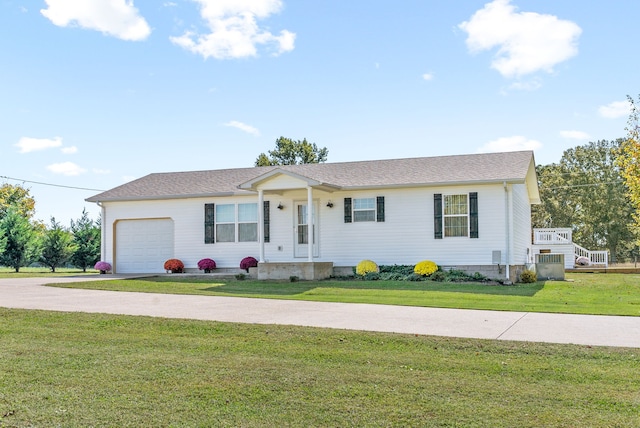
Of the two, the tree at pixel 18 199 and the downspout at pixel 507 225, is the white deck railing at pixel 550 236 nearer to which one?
the downspout at pixel 507 225

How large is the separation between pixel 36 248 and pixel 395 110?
19314mm

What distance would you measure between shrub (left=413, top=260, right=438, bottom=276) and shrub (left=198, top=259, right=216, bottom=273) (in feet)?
24.1

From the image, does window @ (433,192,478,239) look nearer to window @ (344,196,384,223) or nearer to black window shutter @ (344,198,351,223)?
window @ (344,196,384,223)

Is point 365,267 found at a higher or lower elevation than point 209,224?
lower

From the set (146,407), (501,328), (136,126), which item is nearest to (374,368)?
(146,407)

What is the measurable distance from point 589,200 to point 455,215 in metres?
32.2

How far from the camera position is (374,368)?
21.4 ft

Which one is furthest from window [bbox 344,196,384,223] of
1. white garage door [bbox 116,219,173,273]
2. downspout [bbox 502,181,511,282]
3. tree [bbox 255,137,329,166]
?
tree [bbox 255,137,329,166]

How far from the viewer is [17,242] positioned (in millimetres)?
29531

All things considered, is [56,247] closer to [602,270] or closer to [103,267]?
[103,267]

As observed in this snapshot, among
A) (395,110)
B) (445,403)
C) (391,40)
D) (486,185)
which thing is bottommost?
(445,403)

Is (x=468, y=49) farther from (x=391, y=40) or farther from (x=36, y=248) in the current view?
(x=36, y=248)

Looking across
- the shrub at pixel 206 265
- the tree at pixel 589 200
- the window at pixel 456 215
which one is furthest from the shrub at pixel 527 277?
the tree at pixel 589 200

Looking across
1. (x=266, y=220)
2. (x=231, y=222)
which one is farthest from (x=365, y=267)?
(x=231, y=222)
